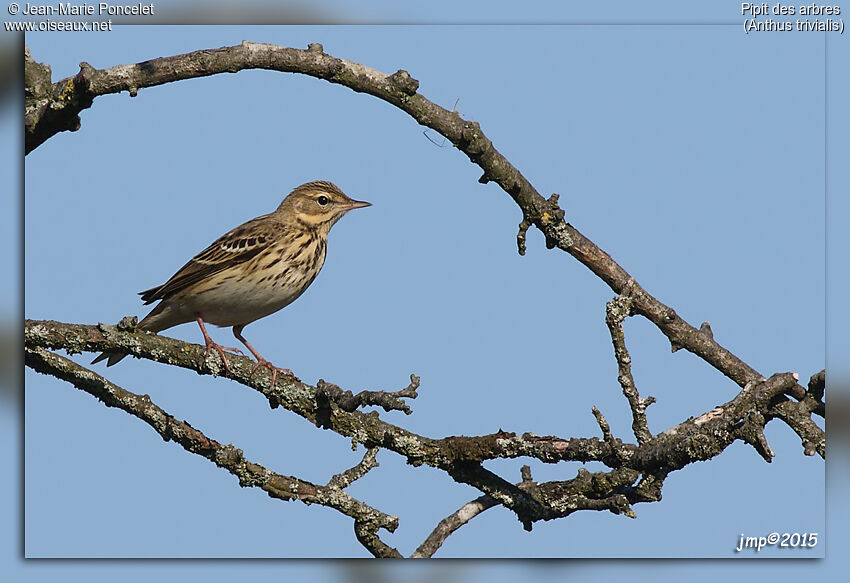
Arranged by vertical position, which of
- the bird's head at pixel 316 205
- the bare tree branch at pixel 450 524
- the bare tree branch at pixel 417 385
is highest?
the bird's head at pixel 316 205

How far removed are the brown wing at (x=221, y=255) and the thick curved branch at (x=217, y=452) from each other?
2091 mm

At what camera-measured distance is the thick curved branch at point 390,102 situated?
629 centimetres

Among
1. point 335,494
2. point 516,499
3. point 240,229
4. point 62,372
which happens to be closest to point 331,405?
point 335,494

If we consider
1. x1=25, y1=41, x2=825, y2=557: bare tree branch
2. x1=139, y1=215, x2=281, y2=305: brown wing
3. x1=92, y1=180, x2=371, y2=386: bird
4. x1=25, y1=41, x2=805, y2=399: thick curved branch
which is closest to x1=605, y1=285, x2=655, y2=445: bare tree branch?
x1=25, y1=41, x2=825, y2=557: bare tree branch

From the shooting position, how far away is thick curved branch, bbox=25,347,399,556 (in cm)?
576

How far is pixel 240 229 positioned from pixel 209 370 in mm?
2888

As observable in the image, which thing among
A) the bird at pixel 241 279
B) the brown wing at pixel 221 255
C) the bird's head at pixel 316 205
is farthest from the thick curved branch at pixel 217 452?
the bird's head at pixel 316 205

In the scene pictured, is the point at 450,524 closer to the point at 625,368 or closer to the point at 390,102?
the point at 625,368

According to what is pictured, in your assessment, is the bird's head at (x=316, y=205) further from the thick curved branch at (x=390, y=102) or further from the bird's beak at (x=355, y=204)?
the thick curved branch at (x=390, y=102)

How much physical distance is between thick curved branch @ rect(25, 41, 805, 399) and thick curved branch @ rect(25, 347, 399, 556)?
1770 millimetres

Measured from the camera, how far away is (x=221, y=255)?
27.5 ft

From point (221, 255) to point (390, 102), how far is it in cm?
275

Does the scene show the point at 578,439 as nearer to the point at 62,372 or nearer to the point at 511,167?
the point at 511,167

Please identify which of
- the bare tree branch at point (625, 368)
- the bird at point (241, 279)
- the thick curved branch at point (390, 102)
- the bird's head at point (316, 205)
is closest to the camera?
the bare tree branch at point (625, 368)
